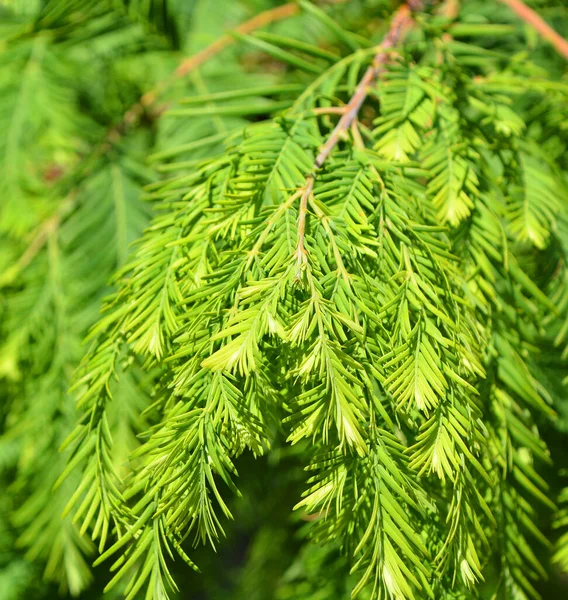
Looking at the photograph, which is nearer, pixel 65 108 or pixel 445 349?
pixel 445 349

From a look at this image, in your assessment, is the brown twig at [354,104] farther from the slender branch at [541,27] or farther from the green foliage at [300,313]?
the slender branch at [541,27]

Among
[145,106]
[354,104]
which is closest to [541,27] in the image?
[354,104]

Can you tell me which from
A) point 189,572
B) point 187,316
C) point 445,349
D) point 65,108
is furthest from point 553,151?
point 189,572

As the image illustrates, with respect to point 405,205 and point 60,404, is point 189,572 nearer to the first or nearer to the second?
point 60,404

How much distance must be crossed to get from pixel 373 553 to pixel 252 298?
0.61 feet

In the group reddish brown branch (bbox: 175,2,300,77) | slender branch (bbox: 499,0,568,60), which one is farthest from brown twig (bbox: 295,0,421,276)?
reddish brown branch (bbox: 175,2,300,77)

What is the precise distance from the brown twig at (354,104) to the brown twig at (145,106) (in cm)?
29

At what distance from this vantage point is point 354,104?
0.54m

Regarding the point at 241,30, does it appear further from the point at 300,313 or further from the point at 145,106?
A: the point at 300,313

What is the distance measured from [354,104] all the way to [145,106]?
498 millimetres

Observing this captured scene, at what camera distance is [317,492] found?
384 millimetres

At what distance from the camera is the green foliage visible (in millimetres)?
379

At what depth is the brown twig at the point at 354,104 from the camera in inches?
16.0

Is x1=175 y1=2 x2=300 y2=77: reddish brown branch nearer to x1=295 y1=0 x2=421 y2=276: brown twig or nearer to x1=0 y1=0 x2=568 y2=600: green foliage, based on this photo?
x1=0 y1=0 x2=568 y2=600: green foliage
